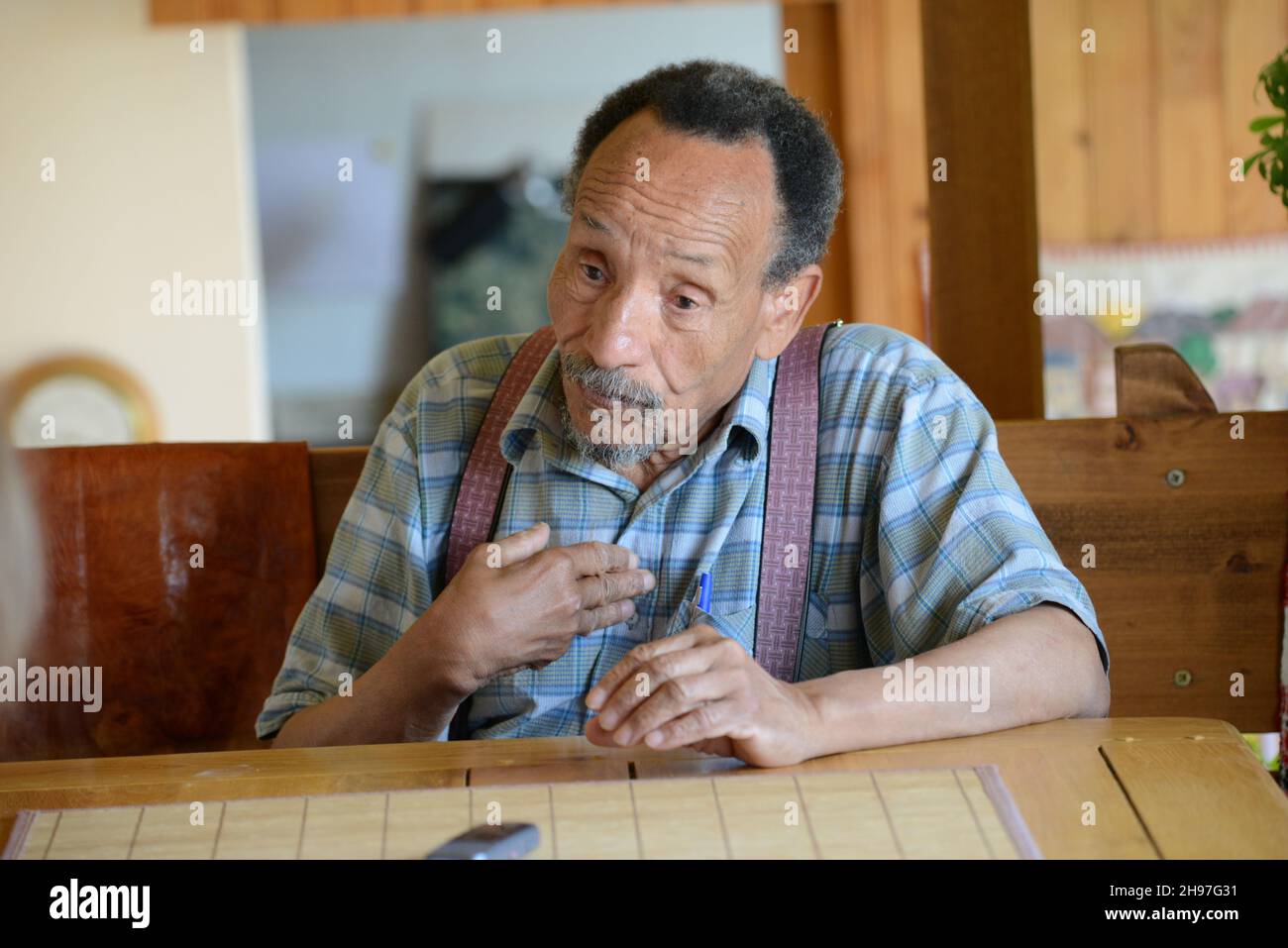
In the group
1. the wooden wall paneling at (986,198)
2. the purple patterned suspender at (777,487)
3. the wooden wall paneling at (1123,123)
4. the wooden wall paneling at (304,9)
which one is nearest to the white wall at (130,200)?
the wooden wall paneling at (304,9)

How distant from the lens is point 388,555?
152cm

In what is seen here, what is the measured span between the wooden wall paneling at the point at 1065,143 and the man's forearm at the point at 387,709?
8.77ft

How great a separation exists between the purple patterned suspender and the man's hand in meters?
0.32

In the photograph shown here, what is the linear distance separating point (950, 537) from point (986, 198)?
29.9 inches

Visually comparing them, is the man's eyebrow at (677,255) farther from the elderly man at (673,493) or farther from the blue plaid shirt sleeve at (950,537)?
the blue plaid shirt sleeve at (950,537)

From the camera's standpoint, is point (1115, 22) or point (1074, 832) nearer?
point (1074, 832)

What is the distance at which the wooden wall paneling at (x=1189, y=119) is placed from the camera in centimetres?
353

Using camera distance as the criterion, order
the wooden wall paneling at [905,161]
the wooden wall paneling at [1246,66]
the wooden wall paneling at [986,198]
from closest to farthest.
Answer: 1. the wooden wall paneling at [986,198]
2. the wooden wall paneling at [1246,66]
3. the wooden wall paneling at [905,161]

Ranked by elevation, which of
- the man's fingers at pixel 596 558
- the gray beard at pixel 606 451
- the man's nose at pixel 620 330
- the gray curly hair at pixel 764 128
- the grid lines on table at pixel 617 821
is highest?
the gray curly hair at pixel 764 128

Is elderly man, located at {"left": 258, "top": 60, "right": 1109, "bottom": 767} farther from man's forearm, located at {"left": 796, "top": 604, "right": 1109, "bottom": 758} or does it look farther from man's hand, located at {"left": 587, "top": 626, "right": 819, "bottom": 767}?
man's hand, located at {"left": 587, "top": 626, "right": 819, "bottom": 767}

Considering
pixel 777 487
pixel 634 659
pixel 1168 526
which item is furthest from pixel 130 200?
pixel 634 659
